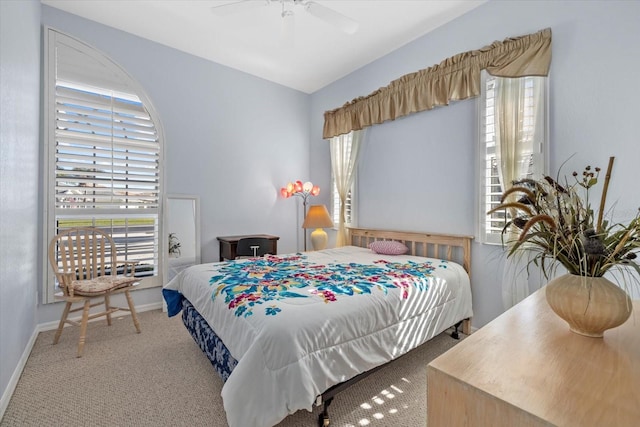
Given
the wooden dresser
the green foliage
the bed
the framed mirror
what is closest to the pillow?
the bed

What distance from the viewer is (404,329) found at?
6.26 ft

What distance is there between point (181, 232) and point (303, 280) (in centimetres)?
223

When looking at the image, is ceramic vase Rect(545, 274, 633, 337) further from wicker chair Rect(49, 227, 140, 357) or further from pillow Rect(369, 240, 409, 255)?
wicker chair Rect(49, 227, 140, 357)

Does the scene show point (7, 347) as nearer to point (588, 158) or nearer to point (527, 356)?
point (527, 356)

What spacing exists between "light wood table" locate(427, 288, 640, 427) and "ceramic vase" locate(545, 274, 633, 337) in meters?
0.05

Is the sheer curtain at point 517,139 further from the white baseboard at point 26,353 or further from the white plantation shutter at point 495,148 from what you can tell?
the white baseboard at point 26,353

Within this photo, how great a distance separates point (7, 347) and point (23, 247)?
785 millimetres

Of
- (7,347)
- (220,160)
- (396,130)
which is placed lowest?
(7,347)

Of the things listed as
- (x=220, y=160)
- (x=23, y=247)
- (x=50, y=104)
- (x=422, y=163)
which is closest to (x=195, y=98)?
(x=220, y=160)

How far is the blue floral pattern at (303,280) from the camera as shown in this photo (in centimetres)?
170

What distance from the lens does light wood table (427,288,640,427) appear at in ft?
2.00

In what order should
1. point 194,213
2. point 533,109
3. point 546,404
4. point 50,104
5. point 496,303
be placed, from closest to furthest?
1. point 546,404
2. point 533,109
3. point 496,303
4. point 50,104
5. point 194,213

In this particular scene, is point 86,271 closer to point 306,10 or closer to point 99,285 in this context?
point 99,285

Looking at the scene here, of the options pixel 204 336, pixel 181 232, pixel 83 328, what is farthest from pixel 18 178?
pixel 204 336
